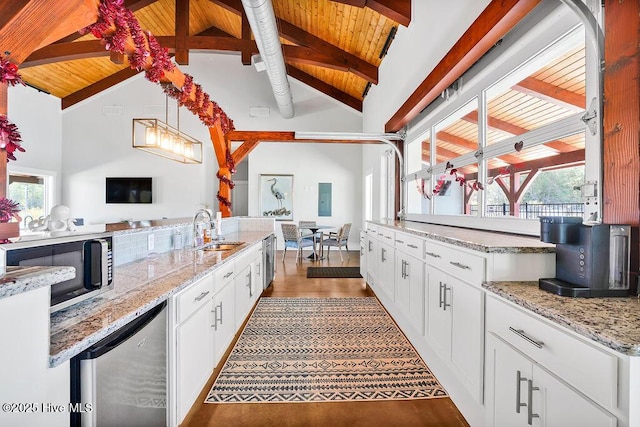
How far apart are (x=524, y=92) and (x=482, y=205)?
0.92 m

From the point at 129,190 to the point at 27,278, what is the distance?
8437 mm

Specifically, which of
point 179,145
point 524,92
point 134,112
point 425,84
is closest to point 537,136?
point 524,92

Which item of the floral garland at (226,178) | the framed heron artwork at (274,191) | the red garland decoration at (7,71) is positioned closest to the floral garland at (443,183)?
the red garland decoration at (7,71)

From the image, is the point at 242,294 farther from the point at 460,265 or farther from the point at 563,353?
the point at 563,353

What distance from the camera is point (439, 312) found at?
1.97 metres

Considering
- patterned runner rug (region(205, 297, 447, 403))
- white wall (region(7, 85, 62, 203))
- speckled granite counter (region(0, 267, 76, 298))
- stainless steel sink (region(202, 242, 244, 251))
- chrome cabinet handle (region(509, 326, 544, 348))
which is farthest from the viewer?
white wall (region(7, 85, 62, 203))

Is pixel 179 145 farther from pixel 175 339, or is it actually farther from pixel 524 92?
pixel 524 92

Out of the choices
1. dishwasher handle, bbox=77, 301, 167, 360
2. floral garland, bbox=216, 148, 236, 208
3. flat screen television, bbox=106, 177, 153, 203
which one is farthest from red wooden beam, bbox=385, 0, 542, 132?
flat screen television, bbox=106, 177, 153, 203

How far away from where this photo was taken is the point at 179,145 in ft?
16.0

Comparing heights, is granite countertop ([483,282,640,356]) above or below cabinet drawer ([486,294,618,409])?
above

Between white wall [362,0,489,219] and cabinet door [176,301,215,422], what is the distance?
2872mm

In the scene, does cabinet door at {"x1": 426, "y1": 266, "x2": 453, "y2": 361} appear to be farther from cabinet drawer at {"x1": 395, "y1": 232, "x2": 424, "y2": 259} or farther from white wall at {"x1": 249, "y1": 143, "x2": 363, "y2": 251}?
white wall at {"x1": 249, "y1": 143, "x2": 363, "y2": 251}

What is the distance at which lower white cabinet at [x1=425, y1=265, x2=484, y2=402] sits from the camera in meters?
1.51

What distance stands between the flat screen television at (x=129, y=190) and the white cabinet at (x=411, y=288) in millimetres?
7285
